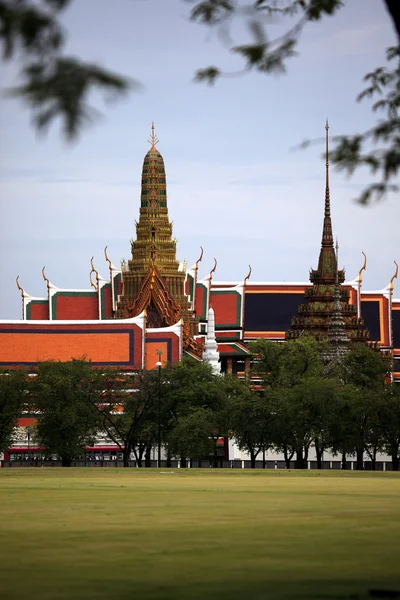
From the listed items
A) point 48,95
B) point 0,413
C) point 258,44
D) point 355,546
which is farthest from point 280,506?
point 0,413

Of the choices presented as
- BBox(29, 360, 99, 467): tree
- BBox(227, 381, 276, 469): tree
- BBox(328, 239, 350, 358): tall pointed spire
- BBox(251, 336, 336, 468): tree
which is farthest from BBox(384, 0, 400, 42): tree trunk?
BBox(328, 239, 350, 358): tall pointed spire

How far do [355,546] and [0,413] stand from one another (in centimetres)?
5426

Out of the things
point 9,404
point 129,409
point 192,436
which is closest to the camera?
point 192,436

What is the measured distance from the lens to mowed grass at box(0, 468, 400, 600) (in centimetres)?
1143

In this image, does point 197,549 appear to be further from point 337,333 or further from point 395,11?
point 337,333

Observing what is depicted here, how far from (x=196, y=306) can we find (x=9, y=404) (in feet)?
115

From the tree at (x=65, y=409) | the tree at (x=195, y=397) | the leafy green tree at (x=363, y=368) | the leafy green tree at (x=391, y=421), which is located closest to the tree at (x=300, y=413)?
the tree at (x=195, y=397)

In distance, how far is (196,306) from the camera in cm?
10206

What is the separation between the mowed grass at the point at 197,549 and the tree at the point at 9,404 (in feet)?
147

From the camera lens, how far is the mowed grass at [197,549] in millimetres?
11430

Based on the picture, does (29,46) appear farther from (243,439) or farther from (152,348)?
(152,348)

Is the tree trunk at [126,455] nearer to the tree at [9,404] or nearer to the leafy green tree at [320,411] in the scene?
the tree at [9,404]

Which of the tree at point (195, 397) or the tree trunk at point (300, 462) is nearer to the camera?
the tree trunk at point (300, 462)

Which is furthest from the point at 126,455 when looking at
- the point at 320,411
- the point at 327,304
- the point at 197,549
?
the point at 197,549
